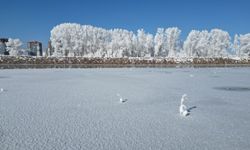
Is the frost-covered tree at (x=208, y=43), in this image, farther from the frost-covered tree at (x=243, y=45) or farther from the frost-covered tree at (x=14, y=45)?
the frost-covered tree at (x=14, y=45)

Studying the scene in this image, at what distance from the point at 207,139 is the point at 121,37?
84423 mm

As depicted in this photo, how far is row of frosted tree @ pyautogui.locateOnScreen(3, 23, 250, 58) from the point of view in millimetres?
81812

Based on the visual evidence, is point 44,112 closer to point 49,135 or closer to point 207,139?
point 49,135

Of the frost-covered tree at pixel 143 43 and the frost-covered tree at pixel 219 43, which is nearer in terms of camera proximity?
the frost-covered tree at pixel 219 43

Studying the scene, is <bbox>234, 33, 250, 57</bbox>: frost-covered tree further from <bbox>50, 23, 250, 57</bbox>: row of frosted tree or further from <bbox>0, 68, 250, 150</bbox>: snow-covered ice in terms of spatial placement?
<bbox>0, 68, 250, 150</bbox>: snow-covered ice

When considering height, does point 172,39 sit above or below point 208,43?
above

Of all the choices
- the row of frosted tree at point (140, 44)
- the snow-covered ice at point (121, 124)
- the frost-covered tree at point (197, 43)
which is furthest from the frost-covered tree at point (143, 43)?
the snow-covered ice at point (121, 124)

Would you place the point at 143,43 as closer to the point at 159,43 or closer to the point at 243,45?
the point at 159,43

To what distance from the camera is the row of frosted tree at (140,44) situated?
81.8m

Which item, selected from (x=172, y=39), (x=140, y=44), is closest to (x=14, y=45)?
(x=140, y=44)

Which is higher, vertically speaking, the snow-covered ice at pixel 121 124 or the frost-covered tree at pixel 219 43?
the frost-covered tree at pixel 219 43

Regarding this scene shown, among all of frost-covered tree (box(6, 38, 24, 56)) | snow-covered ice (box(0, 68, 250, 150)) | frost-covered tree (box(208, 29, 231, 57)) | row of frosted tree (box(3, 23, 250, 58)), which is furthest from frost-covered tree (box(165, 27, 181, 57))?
snow-covered ice (box(0, 68, 250, 150))

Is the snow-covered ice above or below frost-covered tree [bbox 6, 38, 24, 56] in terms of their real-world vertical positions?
below

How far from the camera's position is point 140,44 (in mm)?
87312
